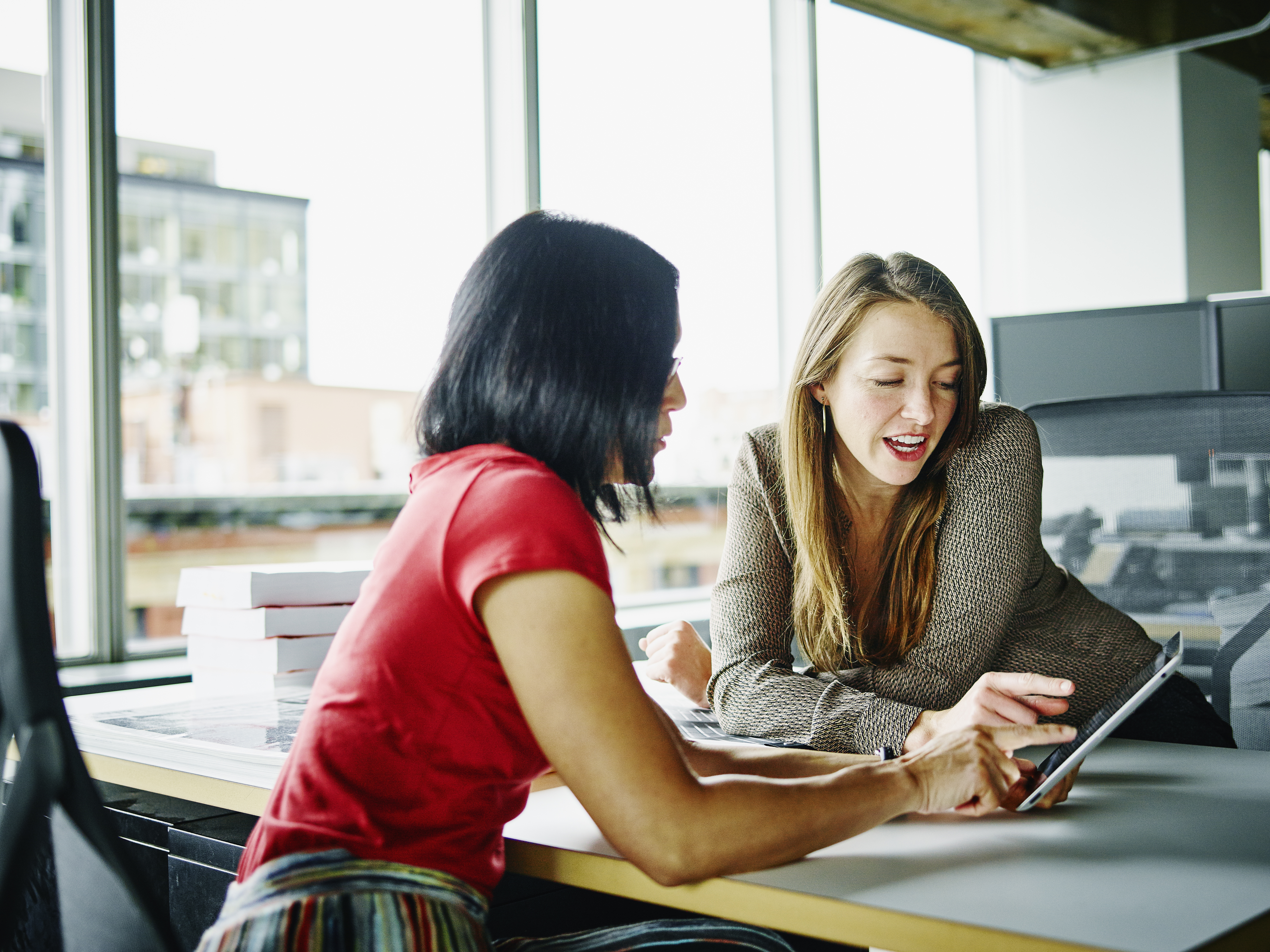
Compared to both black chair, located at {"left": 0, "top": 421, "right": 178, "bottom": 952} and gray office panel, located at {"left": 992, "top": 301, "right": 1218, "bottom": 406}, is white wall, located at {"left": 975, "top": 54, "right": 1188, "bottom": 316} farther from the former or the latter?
black chair, located at {"left": 0, "top": 421, "right": 178, "bottom": 952}

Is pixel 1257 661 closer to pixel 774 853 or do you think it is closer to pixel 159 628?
pixel 774 853

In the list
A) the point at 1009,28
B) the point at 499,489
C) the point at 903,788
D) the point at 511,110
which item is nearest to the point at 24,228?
the point at 511,110

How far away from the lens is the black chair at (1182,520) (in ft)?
5.56

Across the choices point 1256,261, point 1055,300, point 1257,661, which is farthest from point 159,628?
point 1256,261

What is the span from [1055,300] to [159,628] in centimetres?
348

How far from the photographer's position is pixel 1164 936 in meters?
0.68

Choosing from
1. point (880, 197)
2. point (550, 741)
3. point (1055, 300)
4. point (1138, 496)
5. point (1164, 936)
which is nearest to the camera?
point (1164, 936)

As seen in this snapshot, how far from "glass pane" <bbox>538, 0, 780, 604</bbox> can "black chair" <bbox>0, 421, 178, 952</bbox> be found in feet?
7.28

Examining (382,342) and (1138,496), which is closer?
(1138,496)

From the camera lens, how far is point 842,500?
1577mm

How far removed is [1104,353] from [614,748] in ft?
8.25

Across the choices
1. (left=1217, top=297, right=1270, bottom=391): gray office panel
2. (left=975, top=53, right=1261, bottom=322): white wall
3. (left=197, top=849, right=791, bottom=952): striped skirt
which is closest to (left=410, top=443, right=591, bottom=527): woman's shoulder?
(left=197, top=849, right=791, bottom=952): striped skirt

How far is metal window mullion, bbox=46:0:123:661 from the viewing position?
6.60 feet

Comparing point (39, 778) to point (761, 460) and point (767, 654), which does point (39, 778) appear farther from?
point (761, 460)
